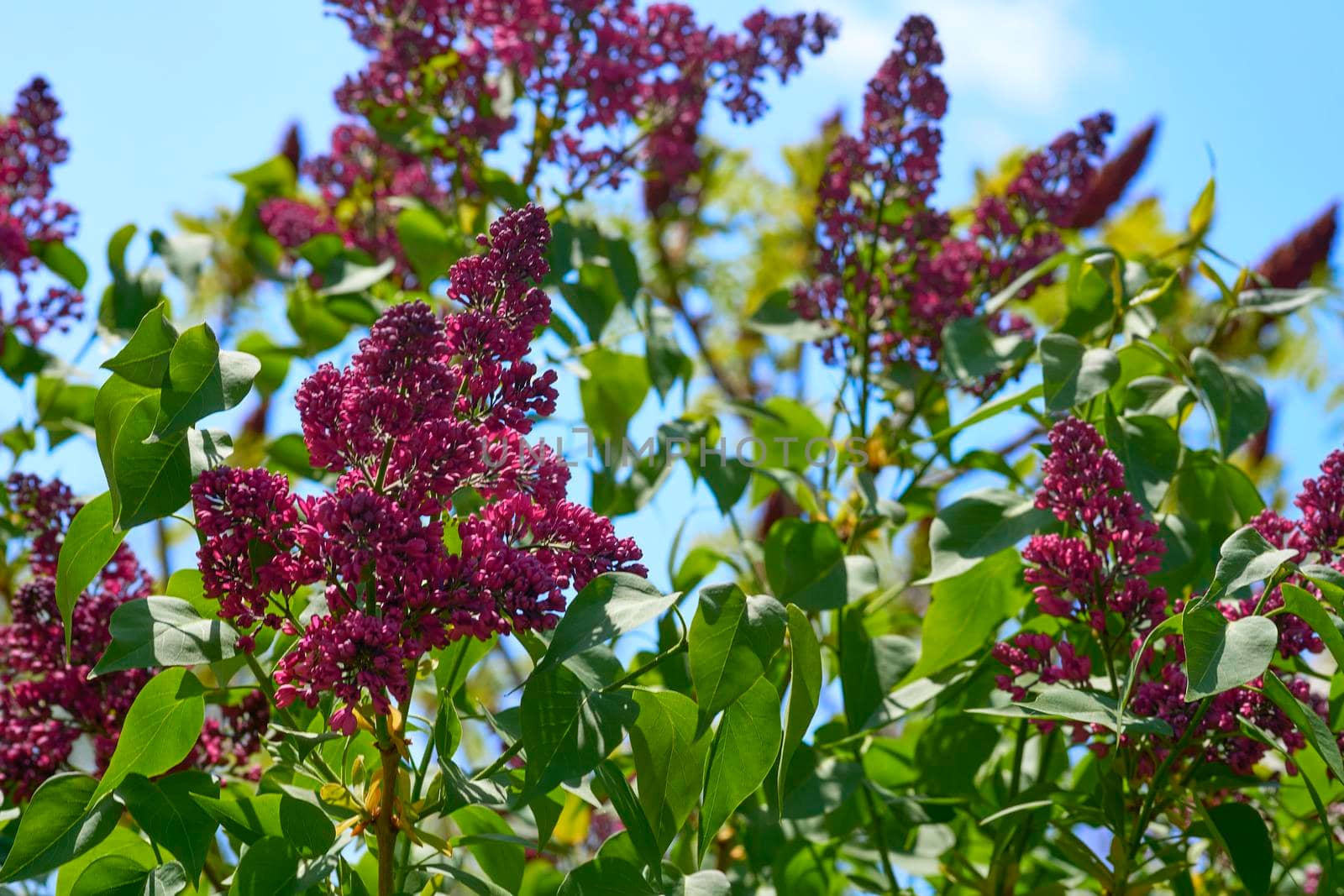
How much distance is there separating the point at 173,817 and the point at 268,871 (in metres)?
0.07

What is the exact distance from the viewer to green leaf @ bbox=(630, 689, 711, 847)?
77cm

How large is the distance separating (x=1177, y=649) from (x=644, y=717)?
0.43 m

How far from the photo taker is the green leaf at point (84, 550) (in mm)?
816

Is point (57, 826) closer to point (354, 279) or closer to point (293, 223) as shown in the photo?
point (354, 279)

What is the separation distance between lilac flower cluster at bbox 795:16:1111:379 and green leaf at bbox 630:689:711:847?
0.75 meters

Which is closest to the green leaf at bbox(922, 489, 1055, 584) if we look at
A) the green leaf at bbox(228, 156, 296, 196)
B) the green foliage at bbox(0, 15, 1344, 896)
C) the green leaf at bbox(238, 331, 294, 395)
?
the green foliage at bbox(0, 15, 1344, 896)

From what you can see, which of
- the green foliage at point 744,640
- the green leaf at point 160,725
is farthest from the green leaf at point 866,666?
the green leaf at point 160,725

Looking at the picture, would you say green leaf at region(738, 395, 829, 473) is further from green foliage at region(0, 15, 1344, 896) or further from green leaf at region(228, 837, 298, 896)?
green leaf at region(228, 837, 298, 896)

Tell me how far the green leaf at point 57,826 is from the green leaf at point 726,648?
1.21 ft

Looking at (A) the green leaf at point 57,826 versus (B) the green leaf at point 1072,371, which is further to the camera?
(B) the green leaf at point 1072,371

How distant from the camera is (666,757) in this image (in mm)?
779

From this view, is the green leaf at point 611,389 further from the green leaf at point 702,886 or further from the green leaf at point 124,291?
the green leaf at point 702,886

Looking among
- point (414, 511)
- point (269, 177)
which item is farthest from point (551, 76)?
point (414, 511)

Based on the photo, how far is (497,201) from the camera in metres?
1.60
